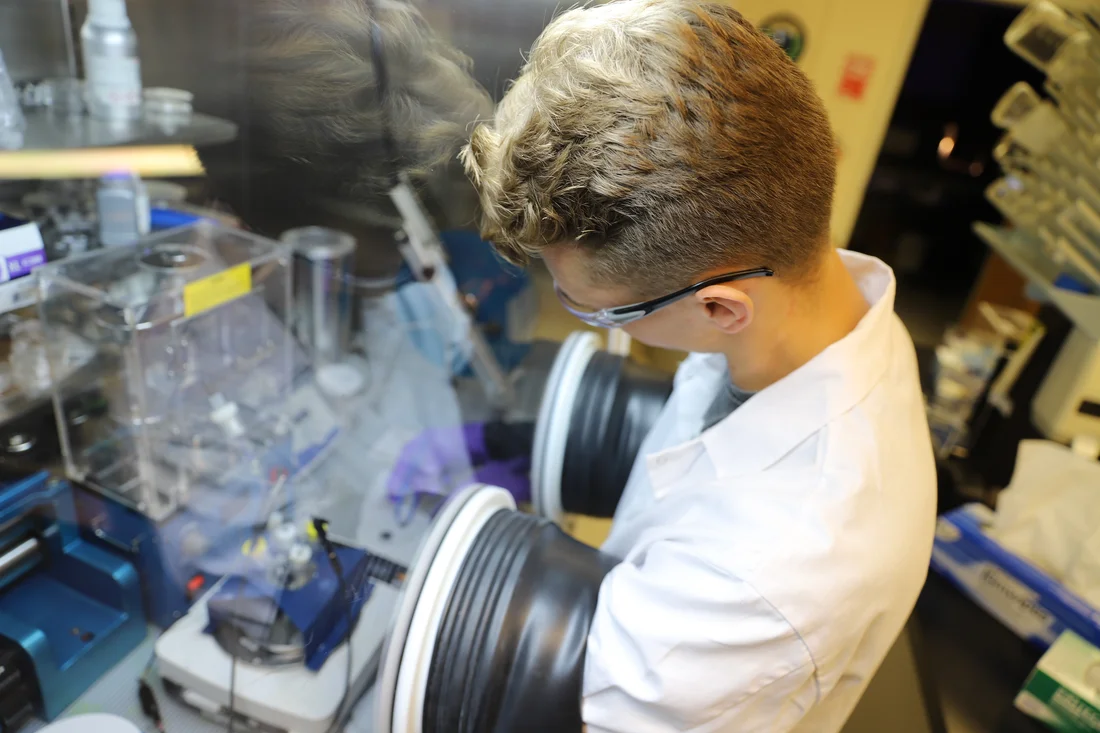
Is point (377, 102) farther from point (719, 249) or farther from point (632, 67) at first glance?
point (719, 249)

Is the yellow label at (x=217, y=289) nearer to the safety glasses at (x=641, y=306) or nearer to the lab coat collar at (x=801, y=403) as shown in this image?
the safety glasses at (x=641, y=306)

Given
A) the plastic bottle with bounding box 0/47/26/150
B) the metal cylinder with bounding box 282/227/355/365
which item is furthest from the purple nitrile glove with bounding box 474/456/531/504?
the plastic bottle with bounding box 0/47/26/150

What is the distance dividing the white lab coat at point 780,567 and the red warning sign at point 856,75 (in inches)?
101

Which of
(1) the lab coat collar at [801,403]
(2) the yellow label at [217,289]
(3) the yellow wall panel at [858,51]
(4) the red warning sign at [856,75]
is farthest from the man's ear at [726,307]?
(4) the red warning sign at [856,75]

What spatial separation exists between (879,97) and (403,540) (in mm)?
2891

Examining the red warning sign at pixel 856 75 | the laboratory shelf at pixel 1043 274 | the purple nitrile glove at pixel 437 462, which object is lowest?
the purple nitrile glove at pixel 437 462

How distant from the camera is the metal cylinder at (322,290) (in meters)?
1.16

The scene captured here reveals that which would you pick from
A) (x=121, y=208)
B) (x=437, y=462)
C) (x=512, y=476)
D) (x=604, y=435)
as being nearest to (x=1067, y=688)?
(x=604, y=435)

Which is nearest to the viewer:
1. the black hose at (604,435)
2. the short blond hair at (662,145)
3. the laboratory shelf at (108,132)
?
the short blond hair at (662,145)

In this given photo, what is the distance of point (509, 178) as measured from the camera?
678 millimetres

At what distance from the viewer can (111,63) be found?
85cm

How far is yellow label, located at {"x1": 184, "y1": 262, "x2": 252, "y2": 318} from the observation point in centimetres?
96

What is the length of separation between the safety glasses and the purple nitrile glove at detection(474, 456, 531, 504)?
588 millimetres

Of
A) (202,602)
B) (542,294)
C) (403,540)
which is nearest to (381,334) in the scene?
(542,294)
